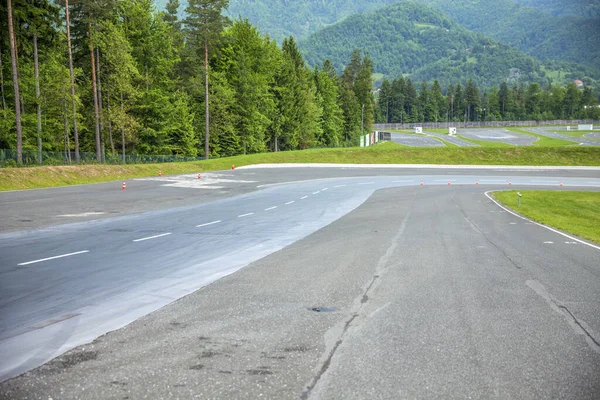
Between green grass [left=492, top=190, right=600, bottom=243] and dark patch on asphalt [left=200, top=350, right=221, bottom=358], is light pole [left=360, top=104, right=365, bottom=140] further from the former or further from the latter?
dark patch on asphalt [left=200, top=350, right=221, bottom=358]

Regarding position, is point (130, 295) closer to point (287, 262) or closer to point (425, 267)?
point (287, 262)

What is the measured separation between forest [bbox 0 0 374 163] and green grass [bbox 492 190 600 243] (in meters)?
33.2

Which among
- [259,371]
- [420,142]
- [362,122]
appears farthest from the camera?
[362,122]

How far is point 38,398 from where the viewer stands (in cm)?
420

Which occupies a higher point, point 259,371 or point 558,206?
point 259,371

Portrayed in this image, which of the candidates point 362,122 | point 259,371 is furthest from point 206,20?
point 362,122

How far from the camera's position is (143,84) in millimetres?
57312

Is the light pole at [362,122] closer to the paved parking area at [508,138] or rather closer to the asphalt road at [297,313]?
the paved parking area at [508,138]

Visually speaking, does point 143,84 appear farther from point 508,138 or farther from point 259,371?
point 508,138

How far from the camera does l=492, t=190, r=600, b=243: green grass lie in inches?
845

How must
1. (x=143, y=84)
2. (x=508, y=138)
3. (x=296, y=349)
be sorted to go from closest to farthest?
(x=296, y=349), (x=143, y=84), (x=508, y=138)

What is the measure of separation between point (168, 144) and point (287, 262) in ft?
A: 179

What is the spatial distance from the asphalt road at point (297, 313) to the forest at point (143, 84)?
28.4 metres

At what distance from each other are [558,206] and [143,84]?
4736 centimetres
